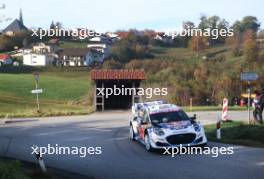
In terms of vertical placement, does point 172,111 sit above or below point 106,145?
above

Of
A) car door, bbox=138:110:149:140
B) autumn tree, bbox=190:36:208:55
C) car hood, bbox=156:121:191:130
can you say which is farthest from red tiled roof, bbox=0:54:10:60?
car hood, bbox=156:121:191:130

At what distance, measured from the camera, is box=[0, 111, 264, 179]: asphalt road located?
13.2 m

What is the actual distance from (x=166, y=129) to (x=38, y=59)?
175 feet

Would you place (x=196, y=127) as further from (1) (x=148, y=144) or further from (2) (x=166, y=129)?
(1) (x=148, y=144)

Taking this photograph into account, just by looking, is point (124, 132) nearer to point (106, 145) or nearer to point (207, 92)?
point (106, 145)

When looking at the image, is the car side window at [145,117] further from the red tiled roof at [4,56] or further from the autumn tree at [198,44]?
the autumn tree at [198,44]

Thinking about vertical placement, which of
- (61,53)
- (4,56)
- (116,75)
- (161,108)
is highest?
(61,53)

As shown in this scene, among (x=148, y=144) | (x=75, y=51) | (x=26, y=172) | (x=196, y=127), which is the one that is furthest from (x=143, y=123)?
(x=75, y=51)

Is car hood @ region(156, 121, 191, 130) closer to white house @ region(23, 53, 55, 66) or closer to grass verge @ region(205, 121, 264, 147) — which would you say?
grass verge @ region(205, 121, 264, 147)

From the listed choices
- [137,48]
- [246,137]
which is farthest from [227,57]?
[246,137]

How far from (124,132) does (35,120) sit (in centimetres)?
1192

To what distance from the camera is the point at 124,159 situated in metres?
16.2

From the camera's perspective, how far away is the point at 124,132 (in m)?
25.6

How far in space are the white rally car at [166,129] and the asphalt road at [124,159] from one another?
45 centimetres
